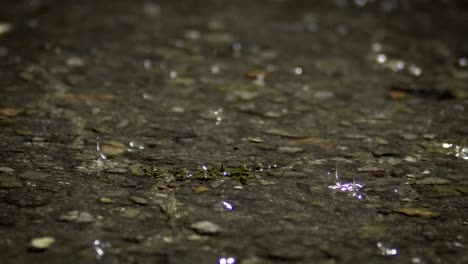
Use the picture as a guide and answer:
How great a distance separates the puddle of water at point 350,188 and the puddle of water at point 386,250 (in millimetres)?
268

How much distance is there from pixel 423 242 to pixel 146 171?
0.92 meters

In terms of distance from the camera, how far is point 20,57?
9.55 ft

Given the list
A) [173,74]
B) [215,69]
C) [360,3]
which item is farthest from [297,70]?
[360,3]

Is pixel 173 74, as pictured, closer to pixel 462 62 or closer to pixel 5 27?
pixel 5 27

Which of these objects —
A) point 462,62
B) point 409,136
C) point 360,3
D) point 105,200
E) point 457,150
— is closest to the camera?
point 105,200

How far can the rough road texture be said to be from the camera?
1.50 m

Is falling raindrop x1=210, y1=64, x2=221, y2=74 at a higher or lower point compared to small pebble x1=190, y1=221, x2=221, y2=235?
higher

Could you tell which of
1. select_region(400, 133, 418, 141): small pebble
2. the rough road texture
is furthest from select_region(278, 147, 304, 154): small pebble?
select_region(400, 133, 418, 141): small pebble

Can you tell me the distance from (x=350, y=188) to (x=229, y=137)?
1.87 ft

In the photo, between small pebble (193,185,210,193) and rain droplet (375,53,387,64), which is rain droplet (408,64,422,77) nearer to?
rain droplet (375,53,387,64)

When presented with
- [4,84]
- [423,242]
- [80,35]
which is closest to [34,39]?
[80,35]

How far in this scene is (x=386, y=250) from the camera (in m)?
1.47

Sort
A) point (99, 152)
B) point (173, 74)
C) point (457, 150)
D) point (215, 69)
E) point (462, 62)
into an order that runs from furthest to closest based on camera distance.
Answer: point (462, 62) → point (215, 69) → point (173, 74) → point (457, 150) → point (99, 152)

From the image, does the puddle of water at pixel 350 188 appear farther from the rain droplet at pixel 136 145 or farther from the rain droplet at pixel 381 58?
the rain droplet at pixel 381 58
